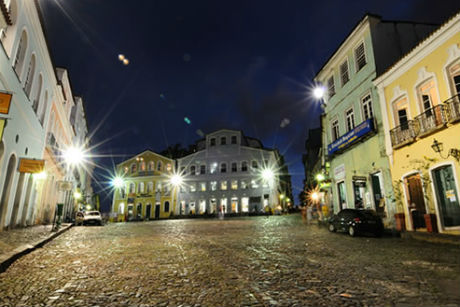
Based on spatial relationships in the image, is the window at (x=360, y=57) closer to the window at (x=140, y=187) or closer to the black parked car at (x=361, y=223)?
the black parked car at (x=361, y=223)

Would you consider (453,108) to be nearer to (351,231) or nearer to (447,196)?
(447,196)

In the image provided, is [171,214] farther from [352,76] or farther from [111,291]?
[111,291]

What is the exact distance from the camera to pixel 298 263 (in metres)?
6.68

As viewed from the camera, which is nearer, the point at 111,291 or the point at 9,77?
the point at 111,291

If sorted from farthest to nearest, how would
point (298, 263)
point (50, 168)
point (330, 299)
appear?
point (50, 168) < point (298, 263) < point (330, 299)

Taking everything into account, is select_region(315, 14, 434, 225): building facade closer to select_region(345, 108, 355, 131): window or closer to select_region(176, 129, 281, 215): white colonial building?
select_region(345, 108, 355, 131): window

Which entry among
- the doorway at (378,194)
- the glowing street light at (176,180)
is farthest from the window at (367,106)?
the glowing street light at (176,180)

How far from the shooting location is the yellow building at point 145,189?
168ft

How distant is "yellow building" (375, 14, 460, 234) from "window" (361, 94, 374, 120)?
1766mm

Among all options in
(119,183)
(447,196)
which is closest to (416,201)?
(447,196)

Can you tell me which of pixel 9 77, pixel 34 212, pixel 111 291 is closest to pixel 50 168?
pixel 34 212

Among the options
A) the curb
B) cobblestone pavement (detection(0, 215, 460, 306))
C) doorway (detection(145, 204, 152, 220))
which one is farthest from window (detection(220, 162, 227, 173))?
cobblestone pavement (detection(0, 215, 460, 306))

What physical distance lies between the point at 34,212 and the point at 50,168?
17.7 feet

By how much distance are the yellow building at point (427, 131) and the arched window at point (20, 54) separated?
19.6 metres
